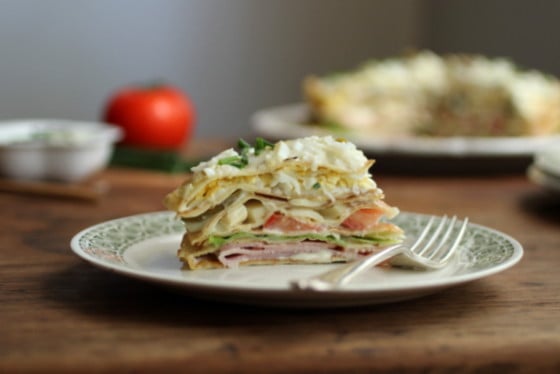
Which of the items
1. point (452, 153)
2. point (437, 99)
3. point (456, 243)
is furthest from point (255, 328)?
point (437, 99)

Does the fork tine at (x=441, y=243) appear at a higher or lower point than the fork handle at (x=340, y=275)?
lower

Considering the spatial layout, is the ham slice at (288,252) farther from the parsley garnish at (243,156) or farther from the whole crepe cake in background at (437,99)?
the whole crepe cake in background at (437,99)

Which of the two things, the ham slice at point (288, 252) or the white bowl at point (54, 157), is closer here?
the ham slice at point (288, 252)

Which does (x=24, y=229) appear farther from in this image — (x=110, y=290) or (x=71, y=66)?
(x=71, y=66)

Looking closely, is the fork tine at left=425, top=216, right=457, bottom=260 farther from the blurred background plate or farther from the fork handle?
the blurred background plate

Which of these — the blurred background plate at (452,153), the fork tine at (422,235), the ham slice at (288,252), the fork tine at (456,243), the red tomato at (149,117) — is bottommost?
the red tomato at (149,117)

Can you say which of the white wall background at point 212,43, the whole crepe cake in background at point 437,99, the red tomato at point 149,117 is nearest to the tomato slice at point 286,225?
the whole crepe cake in background at point 437,99
